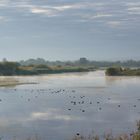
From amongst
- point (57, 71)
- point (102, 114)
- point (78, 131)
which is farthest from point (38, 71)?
point (78, 131)

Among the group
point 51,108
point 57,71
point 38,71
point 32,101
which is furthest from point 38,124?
point 57,71

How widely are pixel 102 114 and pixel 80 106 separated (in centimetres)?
525

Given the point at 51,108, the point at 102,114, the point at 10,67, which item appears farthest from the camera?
the point at 10,67

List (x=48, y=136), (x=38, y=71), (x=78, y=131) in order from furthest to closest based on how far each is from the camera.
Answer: (x=38, y=71) → (x=78, y=131) → (x=48, y=136)

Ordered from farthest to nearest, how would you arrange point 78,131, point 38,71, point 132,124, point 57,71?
point 57,71, point 38,71, point 132,124, point 78,131

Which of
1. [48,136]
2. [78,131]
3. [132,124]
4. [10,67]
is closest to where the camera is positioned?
[48,136]

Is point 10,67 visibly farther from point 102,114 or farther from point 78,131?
point 78,131

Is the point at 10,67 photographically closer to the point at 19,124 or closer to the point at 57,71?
the point at 57,71

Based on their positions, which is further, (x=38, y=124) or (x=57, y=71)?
(x=57, y=71)

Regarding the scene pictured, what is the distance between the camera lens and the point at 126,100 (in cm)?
3759

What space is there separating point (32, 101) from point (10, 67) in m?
53.8

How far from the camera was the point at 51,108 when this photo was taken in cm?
3183

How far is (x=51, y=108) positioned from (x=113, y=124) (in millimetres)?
8559

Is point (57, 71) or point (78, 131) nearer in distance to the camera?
point (78, 131)
